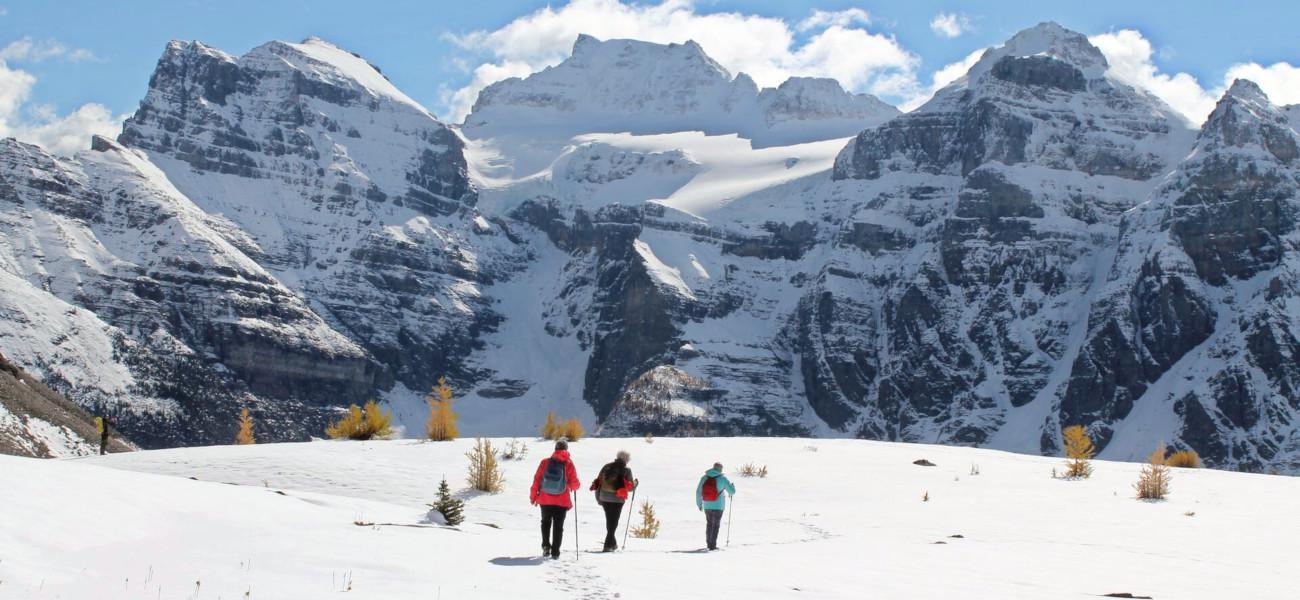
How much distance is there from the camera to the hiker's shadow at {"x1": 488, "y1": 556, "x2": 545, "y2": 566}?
18469mm

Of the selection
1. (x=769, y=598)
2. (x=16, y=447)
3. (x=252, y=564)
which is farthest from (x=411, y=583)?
(x=16, y=447)

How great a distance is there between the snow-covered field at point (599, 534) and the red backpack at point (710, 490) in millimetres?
814

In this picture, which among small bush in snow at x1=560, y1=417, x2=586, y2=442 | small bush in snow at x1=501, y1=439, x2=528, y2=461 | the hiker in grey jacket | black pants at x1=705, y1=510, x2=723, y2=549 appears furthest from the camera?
small bush in snow at x1=560, y1=417, x2=586, y2=442

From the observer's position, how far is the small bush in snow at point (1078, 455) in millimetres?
35781

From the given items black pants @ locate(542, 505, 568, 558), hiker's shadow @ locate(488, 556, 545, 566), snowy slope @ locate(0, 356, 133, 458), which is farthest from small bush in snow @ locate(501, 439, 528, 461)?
snowy slope @ locate(0, 356, 133, 458)

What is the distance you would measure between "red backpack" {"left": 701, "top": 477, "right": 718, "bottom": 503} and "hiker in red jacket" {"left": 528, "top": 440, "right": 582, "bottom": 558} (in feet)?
7.21

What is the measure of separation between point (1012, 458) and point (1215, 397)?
546ft

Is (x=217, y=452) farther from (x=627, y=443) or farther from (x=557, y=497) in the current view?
(x=557, y=497)

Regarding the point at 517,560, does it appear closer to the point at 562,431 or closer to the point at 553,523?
the point at 553,523

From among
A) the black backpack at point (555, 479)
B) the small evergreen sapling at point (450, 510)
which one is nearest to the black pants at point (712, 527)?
the black backpack at point (555, 479)

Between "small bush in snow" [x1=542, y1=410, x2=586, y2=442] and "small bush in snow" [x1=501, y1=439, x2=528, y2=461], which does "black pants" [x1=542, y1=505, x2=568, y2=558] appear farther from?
"small bush in snow" [x1=542, y1=410, x2=586, y2=442]

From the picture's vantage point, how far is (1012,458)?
43312 mm

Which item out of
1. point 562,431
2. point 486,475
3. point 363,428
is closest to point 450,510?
point 486,475

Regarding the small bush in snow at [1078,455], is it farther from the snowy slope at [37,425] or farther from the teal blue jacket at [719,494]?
the snowy slope at [37,425]
